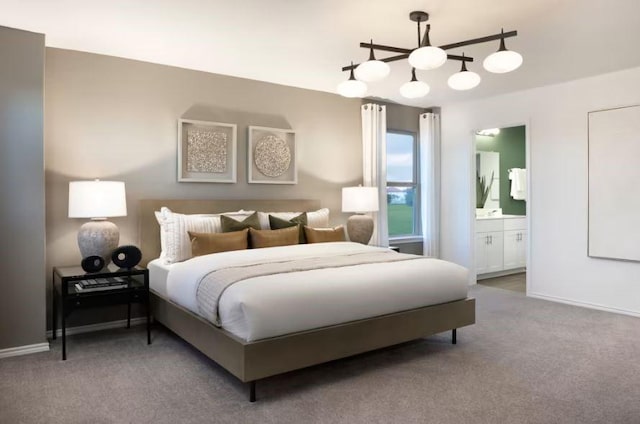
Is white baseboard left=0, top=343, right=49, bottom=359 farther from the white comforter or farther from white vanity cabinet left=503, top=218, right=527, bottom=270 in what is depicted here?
white vanity cabinet left=503, top=218, right=527, bottom=270

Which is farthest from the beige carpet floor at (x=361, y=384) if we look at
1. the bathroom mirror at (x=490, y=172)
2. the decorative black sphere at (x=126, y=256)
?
the bathroom mirror at (x=490, y=172)

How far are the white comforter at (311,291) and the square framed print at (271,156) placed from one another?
1.34 m

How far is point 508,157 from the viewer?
295 inches

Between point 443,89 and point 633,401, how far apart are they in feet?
12.1

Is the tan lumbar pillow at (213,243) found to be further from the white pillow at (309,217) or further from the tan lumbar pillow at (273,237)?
the white pillow at (309,217)

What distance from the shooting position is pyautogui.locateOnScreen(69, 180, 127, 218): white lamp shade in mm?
3561

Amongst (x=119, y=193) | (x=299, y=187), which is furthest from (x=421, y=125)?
(x=119, y=193)

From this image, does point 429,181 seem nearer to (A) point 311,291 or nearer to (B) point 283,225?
(B) point 283,225

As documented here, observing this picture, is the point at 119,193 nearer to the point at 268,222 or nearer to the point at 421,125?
the point at 268,222

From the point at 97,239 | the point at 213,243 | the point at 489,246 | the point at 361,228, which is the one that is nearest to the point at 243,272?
the point at 213,243

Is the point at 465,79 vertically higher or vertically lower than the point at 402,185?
higher

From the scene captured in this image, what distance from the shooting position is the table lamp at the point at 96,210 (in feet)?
11.7

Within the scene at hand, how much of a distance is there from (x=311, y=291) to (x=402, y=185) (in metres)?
3.75

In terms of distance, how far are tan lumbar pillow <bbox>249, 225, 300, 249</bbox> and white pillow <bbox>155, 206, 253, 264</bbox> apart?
0.35m
